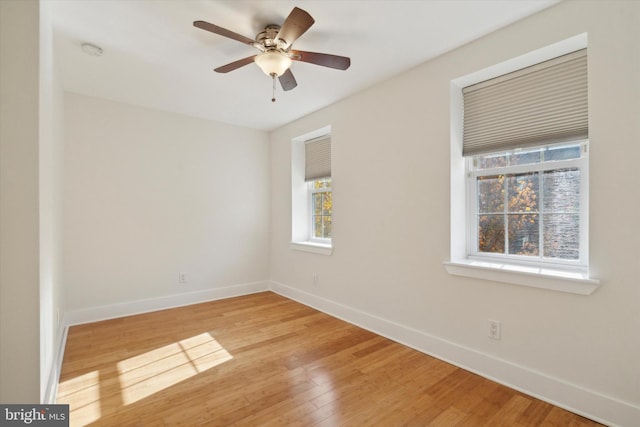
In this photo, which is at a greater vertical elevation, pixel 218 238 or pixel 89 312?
pixel 218 238

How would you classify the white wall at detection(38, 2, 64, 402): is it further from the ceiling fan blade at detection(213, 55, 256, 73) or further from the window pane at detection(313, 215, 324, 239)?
the window pane at detection(313, 215, 324, 239)

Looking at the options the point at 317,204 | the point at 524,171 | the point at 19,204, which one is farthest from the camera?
the point at 317,204

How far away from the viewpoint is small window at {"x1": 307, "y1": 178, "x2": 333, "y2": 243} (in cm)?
405

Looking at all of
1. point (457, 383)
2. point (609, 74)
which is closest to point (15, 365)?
point (457, 383)

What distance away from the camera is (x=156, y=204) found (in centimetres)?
379

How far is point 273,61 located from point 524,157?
6.45ft

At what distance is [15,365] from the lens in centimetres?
138

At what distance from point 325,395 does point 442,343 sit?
43.3 inches

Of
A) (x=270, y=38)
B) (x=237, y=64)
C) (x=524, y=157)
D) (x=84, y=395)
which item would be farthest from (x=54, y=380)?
(x=524, y=157)

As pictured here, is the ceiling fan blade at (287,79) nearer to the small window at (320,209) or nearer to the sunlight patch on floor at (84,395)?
the small window at (320,209)

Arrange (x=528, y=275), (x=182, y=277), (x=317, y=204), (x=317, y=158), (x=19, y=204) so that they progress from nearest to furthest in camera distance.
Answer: (x=19, y=204) < (x=528, y=275) < (x=182, y=277) < (x=317, y=158) < (x=317, y=204)

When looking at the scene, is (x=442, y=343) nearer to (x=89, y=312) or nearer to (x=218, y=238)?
(x=218, y=238)

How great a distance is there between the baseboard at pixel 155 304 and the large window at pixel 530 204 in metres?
3.23

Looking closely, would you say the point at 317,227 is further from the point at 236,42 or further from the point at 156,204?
the point at 236,42
